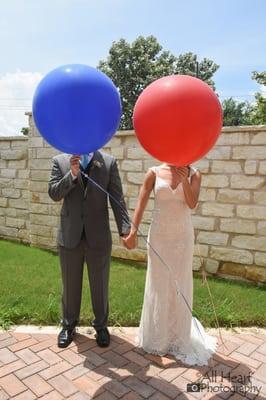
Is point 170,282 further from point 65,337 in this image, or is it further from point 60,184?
point 60,184

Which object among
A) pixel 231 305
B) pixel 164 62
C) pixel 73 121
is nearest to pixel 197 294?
pixel 231 305

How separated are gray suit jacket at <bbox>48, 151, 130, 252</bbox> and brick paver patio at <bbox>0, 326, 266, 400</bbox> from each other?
924mm

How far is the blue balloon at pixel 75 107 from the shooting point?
2.28 meters

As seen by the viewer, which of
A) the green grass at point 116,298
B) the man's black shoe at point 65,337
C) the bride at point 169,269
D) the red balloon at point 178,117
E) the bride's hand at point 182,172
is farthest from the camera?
the green grass at point 116,298

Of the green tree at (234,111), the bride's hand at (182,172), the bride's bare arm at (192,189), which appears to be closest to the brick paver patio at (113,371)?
the bride's bare arm at (192,189)

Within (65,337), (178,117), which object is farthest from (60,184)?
(65,337)

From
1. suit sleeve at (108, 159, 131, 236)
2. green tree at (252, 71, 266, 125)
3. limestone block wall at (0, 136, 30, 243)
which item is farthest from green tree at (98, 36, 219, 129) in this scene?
suit sleeve at (108, 159, 131, 236)

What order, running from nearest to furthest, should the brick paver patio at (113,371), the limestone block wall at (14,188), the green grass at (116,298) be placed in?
the brick paver patio at (113,371) < the green grass at (116,298) < the limestone block wall at (14,188)

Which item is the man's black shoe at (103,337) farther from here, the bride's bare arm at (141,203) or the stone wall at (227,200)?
the stone wall at (227,200)

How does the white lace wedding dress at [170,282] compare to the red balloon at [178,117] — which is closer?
the red balloon at [178,117]

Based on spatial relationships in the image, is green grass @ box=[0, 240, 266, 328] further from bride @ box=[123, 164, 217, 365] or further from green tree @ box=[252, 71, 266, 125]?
green tree @ box=[252, 71, 266, 125]

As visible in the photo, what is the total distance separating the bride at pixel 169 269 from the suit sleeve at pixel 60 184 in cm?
61

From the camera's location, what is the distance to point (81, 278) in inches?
126

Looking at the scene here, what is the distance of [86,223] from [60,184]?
39 centimetres
